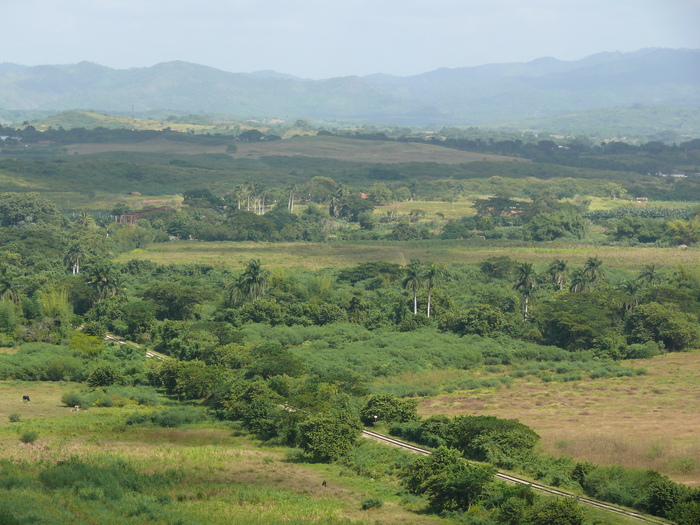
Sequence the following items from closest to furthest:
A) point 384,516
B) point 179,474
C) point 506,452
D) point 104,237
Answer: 1. point 384,516
2. point 179,474
3. point 506,452
4. point 104,237

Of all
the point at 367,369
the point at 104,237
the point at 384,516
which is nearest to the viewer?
the point at 384,516

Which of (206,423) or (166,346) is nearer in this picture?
(206,423)

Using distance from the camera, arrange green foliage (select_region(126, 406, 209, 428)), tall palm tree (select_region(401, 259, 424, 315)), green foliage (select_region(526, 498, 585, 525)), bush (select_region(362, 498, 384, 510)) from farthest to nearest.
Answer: tall palm tree (select_region(401, 259, 424, 315)), green foliage (select_region(126, 406, 209, 428)), bush (select_region(362, 498, 384, 510)), green foliage (select_region(526, 498, 585, 525))

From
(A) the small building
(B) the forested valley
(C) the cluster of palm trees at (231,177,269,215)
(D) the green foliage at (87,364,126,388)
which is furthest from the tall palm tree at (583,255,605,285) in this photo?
(C) the cluster of palm trees at (231,177,269,215)

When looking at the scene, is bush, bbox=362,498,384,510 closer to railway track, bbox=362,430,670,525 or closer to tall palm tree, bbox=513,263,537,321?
railway track, bbox=362,430,670,525

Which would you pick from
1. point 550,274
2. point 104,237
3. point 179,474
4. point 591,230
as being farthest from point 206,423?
point 591,230

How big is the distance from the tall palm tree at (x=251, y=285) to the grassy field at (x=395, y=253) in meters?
28.1

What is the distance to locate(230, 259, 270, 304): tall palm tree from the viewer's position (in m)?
94.9

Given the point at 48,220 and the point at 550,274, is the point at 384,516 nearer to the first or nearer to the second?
the point at 550,274

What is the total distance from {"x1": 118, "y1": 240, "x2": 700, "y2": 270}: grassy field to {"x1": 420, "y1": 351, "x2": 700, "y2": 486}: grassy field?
4667 cm

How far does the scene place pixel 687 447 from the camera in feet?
178

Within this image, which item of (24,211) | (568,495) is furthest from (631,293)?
(24,211)

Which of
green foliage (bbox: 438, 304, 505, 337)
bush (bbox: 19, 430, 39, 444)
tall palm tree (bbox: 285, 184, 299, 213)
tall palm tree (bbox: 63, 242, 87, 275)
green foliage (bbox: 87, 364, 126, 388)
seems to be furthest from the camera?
tall palm tree (bbox: 285, 184, 299, 213)

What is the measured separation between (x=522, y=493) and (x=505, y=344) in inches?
1671
